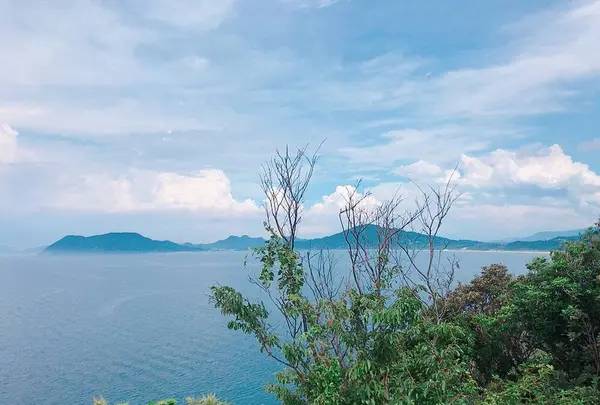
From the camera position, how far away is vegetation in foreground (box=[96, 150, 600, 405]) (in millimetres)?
4367

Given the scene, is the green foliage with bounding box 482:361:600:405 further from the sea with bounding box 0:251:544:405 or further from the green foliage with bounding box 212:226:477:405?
the sea with bounding box 0:251:544:405

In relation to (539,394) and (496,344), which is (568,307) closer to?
(496,344)

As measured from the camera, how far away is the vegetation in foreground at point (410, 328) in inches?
172

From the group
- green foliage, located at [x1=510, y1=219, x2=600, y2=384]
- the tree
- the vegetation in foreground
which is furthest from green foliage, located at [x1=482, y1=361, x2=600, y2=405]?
the tree

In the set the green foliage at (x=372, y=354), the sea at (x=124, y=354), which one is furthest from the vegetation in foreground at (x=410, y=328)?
the sea at (x=124, y=354)

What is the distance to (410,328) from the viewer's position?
4.47 meters

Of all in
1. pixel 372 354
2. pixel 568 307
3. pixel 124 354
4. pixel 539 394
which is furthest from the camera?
pixel 124 354

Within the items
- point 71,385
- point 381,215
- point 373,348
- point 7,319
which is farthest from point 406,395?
point 7,319

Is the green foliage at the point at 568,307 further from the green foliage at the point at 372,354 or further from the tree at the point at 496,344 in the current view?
the green foliage at the point at 372,354

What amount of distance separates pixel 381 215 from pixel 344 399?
16.7 feet

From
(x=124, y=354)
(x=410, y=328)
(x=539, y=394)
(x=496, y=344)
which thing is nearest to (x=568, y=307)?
(x=496, y=344)

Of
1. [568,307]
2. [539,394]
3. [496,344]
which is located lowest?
[496,344]

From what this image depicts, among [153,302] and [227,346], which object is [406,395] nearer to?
[227,346]

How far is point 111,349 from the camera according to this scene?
1210 inches
